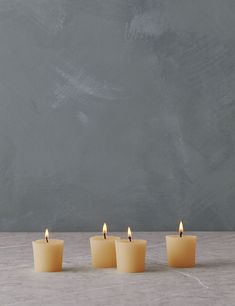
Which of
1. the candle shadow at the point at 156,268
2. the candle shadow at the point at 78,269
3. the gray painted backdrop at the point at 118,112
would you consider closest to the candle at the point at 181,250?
the candle shadow at the point at 156,268

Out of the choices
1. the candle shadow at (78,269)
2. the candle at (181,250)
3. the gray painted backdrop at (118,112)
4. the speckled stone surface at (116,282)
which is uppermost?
the gray painted backdrop at (118,112)

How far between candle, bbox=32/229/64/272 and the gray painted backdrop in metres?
0.67

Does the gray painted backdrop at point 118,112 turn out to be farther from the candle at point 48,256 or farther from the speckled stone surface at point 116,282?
the candle at point 48,256

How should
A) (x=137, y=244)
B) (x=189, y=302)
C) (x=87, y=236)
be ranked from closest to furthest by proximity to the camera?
(x=189, y=302) → (x=137, y=244) → (x=87, y=236)

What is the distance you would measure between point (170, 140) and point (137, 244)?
739mm

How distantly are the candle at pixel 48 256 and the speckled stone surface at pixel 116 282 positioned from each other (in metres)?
0.02

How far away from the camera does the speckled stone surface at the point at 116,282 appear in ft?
3.71

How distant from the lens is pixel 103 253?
1.38 meters

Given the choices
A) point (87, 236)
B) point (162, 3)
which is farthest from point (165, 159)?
point (162, 3)

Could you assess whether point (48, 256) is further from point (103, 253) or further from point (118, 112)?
point (118, 112)

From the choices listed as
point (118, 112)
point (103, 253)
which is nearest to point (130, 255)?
point (103, 253)

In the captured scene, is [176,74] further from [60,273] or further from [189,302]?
[189,302]

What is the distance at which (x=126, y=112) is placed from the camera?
2.01 m

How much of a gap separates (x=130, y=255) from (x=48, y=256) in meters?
0.16
